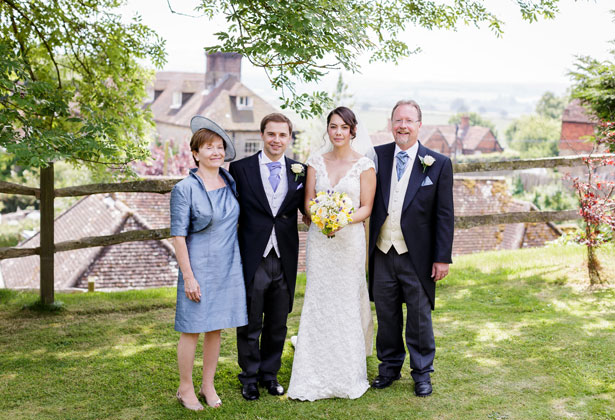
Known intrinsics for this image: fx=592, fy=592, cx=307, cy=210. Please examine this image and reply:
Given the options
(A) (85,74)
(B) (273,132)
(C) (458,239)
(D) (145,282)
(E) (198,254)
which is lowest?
(D) (145,282)

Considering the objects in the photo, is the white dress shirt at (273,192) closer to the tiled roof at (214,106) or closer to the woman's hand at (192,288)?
the woman's hand at (192,288)

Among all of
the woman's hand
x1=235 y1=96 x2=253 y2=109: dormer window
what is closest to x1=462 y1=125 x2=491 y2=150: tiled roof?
x1=235 y1=96 x2=253 y2=109: dormer window

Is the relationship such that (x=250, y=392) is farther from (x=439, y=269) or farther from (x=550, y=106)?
(x=550, y=106)

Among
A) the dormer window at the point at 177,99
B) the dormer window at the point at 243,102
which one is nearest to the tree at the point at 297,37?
the dormer window at the point at 243,102

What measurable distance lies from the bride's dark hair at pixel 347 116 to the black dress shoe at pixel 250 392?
81.5 inches

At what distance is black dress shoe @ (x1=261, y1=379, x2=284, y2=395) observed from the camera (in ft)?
15.0

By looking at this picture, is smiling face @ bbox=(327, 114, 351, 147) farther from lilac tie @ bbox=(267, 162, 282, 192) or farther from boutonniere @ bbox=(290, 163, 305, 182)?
lilac tie @ bbox=(267, 162, 282, 192)

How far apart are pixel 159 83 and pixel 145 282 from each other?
176 feet

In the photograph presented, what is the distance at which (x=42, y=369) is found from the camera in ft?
16.6

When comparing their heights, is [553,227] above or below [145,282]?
above

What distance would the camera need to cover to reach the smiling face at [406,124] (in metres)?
4.50

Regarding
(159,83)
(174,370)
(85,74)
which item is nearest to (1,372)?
(174,370)

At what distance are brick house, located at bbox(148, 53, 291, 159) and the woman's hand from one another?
1647 inches

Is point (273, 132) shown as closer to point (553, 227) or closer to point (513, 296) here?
point (513, 296)
